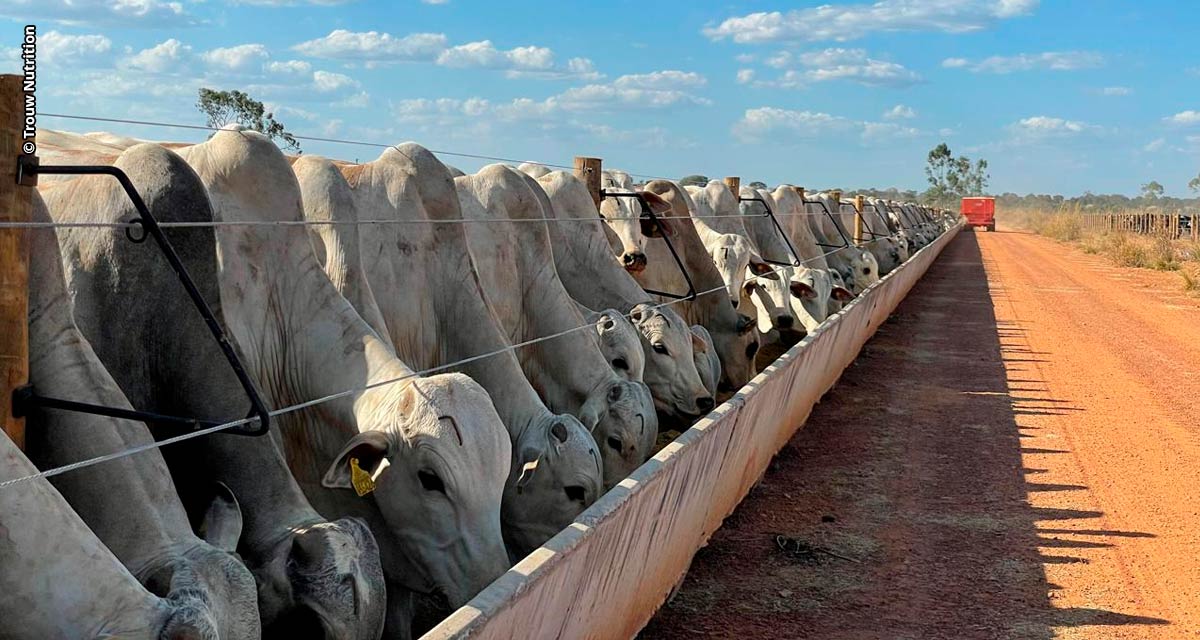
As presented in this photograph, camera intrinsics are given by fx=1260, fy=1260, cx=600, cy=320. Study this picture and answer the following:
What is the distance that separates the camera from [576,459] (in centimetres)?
611

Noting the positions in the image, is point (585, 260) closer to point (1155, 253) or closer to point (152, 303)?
point (152, 303)

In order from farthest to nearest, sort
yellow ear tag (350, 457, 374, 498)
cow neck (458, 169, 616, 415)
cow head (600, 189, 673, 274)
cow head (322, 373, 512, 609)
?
cow head (600, 189, 673, 274) → cow neck (458, 169, 616, 415) → cow head (322, 373, 512, 609) → yellow ear tag (350, 457, 374, 498)

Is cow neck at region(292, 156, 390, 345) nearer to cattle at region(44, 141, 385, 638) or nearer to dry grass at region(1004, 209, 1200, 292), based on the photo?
cattle at region(44, 141, 385, 638)

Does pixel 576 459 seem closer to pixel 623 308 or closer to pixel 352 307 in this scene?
pixel 352 307

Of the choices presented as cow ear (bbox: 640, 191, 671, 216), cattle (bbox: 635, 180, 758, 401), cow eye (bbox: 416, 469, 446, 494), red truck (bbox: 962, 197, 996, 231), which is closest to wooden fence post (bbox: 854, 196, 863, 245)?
cattle (bbox: 635, 180, 758, 401)

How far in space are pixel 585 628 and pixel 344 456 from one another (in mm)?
1140

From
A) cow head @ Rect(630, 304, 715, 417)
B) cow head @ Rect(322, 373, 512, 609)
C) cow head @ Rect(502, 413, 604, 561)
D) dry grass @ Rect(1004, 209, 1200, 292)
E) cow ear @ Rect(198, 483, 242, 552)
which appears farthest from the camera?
dry grass @ Rect(1004, 209, 1200, 292)

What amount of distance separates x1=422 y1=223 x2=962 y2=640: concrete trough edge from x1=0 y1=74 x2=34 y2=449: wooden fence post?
1.50 m

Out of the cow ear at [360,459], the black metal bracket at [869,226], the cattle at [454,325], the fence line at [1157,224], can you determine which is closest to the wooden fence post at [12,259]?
the cow ear at [360,459]

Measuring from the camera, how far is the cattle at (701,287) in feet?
38.1

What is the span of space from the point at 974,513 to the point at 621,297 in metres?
3.11

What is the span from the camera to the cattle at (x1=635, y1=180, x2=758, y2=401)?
11609 millimetres

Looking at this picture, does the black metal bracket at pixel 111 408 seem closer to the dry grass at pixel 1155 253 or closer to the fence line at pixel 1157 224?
the dry grass at pixel 1155 253

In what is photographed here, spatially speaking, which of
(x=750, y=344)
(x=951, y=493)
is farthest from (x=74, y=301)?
(x=750, y=344)
